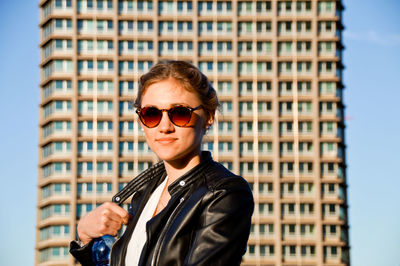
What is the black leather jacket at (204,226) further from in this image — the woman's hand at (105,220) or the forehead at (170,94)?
the forehead at (170,94)

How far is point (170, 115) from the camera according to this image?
3.59m

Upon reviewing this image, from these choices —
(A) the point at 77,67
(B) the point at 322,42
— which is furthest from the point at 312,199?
(A) the point at 77,67

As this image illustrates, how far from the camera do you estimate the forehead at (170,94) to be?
3.60m

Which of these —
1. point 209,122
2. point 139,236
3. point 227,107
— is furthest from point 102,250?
point 227,107

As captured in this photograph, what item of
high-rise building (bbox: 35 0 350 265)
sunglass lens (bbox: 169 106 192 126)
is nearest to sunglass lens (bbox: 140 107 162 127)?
sunglass lens (bbox: 169 106 192 126)

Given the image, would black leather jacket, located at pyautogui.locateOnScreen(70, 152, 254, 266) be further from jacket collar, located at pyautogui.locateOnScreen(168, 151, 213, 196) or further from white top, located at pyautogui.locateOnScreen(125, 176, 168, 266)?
white top, located at pyautogui.locateOnScreen(125, 176, 168, 266)

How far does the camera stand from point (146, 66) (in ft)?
348

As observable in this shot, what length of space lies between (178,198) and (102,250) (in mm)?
566

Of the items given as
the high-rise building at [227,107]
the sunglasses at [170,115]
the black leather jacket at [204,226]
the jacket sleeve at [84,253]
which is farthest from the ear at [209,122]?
the high-rise building at [227,107]

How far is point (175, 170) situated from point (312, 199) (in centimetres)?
10050

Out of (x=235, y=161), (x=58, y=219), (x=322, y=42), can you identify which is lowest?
(x=58, y=219)

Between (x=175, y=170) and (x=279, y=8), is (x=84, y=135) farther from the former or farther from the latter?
(x=175, y=170)

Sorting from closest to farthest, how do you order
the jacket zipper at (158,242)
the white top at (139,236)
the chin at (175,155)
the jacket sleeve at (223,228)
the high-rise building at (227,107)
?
the jacket sleeve at (223,228) < the jacket zipper at (158,242) < the white top at (139,236) < the chin at (175,155) < the high-rise building at (227,107)

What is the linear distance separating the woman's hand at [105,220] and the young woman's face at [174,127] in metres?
0.33
